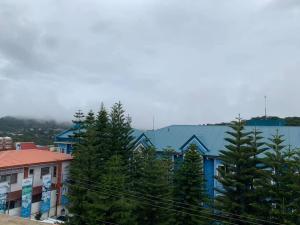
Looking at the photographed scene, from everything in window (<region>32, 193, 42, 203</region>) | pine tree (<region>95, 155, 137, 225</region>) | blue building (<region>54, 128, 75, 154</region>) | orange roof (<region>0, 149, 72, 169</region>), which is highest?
blue building (<region>54, 128, 75, 154</region>)

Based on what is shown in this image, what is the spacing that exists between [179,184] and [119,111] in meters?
11.1

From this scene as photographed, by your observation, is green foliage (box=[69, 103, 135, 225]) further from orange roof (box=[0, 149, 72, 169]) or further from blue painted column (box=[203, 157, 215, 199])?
blue painted column (box=[203, 157, 215, 199])

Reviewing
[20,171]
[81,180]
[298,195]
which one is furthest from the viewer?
[20,171]

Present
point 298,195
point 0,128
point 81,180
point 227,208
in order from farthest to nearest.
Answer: point 0,128 → point 81,180 → point 227,208 → point 298,195

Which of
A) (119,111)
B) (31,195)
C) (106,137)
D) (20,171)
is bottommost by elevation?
(31,195)

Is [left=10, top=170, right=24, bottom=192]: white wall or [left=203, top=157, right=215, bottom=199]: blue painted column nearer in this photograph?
[left=203, top=157, right=215, bottom=199]: blue painted column

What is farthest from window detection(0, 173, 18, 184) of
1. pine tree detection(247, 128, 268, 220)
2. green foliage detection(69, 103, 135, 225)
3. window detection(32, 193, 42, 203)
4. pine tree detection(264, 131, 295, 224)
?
pine tree detection(264, 131, 295, 224)

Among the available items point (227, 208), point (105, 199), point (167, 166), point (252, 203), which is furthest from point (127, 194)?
point (252, 203)

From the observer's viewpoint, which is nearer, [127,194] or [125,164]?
[127,194]

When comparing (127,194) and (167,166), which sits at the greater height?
(167,166)

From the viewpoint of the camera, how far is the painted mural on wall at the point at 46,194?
32875 mm

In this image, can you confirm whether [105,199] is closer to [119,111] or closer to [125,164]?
[125,164]

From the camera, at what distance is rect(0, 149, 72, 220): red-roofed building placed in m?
30.2

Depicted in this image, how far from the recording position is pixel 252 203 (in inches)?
866
